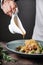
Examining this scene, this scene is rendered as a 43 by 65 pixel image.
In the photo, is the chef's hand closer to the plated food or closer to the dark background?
the plated food

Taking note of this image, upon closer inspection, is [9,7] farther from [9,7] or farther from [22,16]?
[22,16]

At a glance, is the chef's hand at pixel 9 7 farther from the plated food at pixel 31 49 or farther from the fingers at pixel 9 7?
the plated food at pixel 31 49

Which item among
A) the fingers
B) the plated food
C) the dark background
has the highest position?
the fingers

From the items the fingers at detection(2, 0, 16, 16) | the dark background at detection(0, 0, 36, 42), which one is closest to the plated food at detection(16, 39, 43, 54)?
the fingers at detection(2, 0, 16, 16)

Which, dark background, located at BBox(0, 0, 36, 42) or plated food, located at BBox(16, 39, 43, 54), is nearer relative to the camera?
plated food, located at BBox(16, 39, 43, 54)

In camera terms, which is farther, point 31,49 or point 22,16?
point 22,16

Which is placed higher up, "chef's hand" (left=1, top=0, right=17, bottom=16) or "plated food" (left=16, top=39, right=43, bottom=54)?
"chef's hand" (left=1, top=0, right=17, bottom=16)

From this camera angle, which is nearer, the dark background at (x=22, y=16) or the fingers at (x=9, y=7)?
the fingers at (x=9, y=7)

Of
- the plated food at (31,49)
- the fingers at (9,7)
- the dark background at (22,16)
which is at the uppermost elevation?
the fingers at (9,7)

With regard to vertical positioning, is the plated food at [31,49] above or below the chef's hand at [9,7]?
below

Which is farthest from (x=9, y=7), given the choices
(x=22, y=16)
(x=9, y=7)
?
(x=22, y=16)

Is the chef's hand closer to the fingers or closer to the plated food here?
the fingers

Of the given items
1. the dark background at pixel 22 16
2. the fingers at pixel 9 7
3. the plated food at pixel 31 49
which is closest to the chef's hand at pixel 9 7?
the fingers at pixel 9 7

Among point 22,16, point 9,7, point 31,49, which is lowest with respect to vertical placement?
point 22,16
